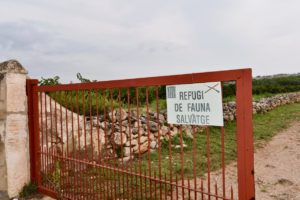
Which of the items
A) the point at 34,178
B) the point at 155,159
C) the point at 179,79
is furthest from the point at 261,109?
the point at 179,79

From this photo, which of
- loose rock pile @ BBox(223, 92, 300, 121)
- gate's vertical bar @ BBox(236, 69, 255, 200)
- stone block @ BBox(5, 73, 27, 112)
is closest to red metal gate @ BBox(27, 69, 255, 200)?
gate's vertical bar @ BBox(236, 69, 255, 200)

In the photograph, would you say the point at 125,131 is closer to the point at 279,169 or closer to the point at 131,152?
the point at 279,169

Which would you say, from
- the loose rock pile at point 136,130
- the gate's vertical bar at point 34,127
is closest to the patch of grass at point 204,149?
the loose rock pile at point 136,130

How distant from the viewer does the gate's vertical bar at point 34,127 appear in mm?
5082

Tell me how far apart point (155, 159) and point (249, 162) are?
15.2 ft

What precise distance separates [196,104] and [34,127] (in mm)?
3092

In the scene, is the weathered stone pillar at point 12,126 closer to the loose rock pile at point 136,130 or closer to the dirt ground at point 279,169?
the loose rock pile at point 136,130

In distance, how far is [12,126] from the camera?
4.90 meters

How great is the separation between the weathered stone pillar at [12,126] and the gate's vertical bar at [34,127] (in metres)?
0.08

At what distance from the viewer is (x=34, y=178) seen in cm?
520

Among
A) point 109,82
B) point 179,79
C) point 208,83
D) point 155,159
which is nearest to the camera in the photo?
point 208,83

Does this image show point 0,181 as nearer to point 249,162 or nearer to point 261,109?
point 249,162

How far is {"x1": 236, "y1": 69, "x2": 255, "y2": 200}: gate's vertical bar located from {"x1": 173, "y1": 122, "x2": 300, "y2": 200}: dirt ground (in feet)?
3.47

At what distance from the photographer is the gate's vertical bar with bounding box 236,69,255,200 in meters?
2.54
